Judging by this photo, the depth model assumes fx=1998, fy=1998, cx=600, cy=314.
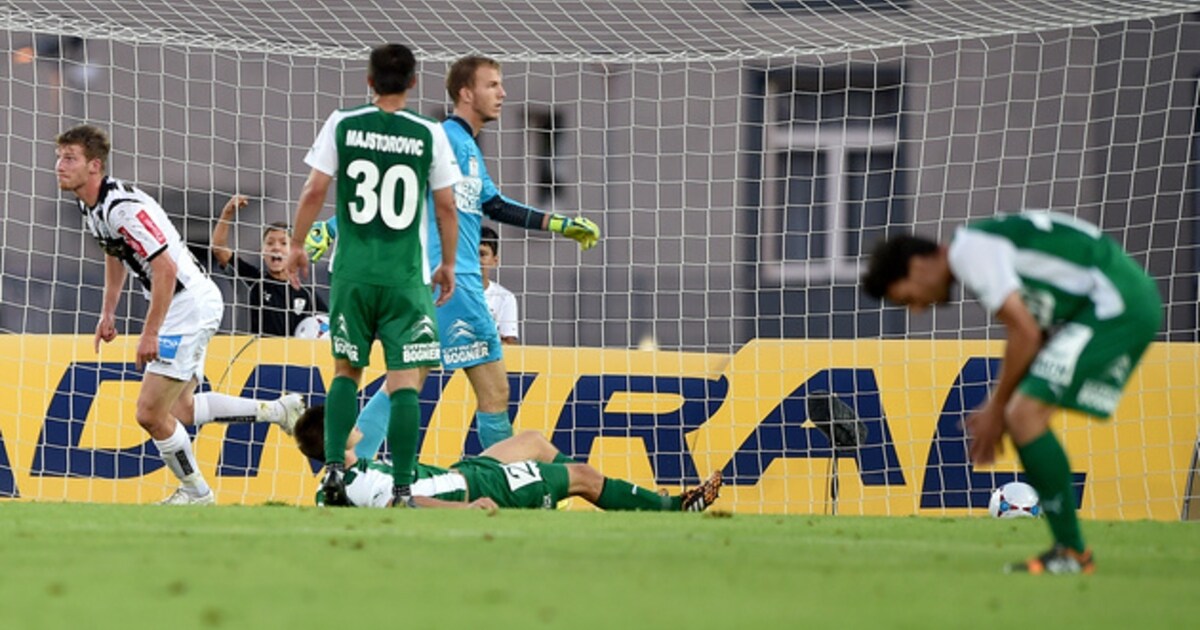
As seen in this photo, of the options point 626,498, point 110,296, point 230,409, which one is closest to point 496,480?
point 626,498

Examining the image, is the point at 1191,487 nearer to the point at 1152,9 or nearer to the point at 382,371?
the point at 1152,9

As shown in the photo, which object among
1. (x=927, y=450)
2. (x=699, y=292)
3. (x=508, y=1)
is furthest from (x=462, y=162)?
(x=699, y=292)

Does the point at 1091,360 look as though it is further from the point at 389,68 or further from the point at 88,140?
the point at 88,140

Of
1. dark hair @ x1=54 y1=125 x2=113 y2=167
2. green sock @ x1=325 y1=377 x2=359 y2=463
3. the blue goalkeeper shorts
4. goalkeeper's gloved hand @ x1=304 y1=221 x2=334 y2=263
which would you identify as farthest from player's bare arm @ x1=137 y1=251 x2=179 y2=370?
green sock @ x1=325 y1=377 x2=359 y2=463

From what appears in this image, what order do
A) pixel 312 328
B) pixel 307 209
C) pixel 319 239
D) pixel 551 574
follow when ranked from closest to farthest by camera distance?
pixel 551 574, pixel 307 209, pixel 319 239, pixel 312 328

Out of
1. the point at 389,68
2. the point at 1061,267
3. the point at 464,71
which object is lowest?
the point at 1061,267

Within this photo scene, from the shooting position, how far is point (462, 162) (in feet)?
32.2

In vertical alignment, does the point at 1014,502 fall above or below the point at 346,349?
below

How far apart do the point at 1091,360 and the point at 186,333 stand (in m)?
5.65

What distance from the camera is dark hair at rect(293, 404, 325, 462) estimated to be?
32.0 ft

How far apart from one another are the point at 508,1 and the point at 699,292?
3.74m

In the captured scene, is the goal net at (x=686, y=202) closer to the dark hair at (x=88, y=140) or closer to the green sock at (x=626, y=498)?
the green sock at (x=626, y=498)

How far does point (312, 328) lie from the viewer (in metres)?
13.5

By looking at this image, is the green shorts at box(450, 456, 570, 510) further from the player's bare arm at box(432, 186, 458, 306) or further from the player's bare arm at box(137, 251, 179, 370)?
the player's bare arm at box(137, 251, 179, 370)
